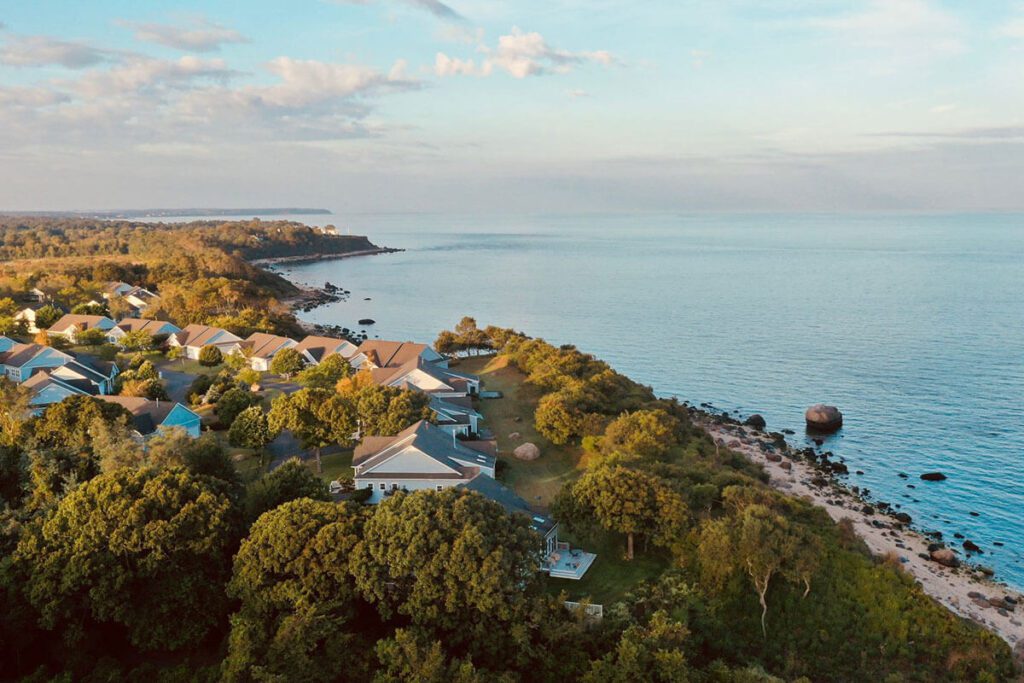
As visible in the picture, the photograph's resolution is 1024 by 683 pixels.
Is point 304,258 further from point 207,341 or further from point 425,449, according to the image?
point 425,449

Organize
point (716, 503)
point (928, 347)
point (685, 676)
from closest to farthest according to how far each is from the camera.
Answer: point (685, 676)
point (716, 503)
point (928, 347)

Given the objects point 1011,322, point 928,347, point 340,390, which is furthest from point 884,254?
point 340,390

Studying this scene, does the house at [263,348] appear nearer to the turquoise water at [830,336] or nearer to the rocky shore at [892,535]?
the turquoise water at [830,336]

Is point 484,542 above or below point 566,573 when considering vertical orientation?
above

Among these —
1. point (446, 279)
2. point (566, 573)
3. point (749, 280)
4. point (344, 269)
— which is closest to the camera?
point (566, 573)

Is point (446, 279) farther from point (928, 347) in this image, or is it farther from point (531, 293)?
point (928, 347)

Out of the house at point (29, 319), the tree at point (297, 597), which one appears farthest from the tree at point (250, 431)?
the house at point (29, 319)

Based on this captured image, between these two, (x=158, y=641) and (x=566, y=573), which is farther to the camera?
(x=566, y=573)
